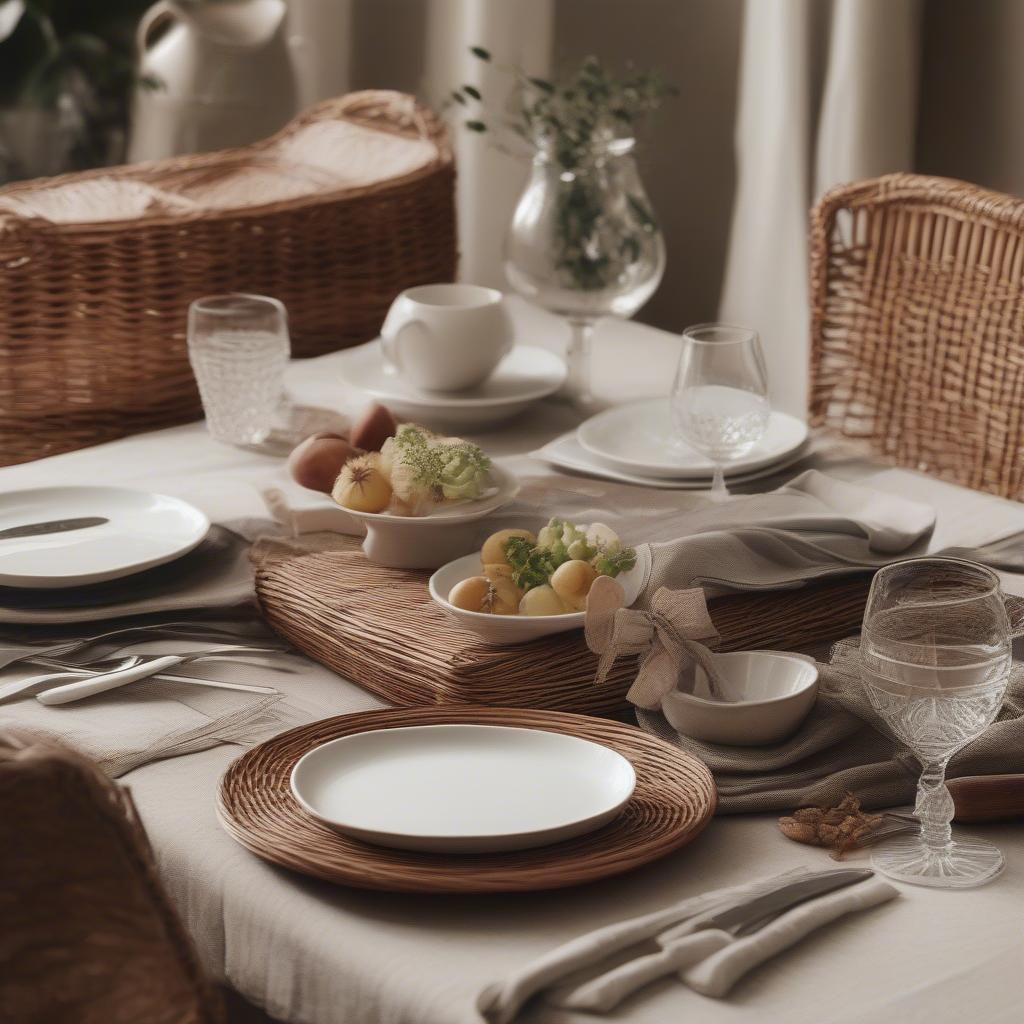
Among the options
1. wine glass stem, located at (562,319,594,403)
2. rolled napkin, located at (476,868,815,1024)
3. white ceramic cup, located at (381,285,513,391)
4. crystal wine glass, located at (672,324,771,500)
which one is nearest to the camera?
rolled napkin, located at (476,868,815,1024)

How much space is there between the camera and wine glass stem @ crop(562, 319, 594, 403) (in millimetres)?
1660

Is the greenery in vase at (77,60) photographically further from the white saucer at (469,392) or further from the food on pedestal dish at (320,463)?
the food on pedestal dish at (320,463)

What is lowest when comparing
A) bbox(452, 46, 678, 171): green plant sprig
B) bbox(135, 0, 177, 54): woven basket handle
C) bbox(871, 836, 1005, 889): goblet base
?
bbox(871, 836, 1005, 889): goblet base

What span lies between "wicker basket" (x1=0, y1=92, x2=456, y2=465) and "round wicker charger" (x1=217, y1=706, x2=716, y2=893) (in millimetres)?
875

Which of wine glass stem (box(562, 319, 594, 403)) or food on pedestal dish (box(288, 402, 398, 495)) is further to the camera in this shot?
wine glass stem (box(562, 319, 594, 403))

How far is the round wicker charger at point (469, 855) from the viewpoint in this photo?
779 mm

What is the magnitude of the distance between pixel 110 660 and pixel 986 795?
1.97 feet

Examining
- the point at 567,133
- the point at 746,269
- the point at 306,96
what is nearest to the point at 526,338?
the point at 567,133

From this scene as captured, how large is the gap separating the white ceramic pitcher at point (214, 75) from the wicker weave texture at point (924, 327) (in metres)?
1.68

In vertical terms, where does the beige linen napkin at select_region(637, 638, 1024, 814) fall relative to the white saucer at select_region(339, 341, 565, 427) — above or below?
below

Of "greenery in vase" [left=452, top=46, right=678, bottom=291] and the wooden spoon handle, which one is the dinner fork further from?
"greenery in vase" [left=452, top=46, right=678, bottom=291]

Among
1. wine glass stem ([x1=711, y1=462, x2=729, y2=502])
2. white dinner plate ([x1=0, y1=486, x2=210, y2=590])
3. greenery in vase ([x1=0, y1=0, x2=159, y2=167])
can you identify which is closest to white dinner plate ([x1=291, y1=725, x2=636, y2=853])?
white dinner plate ([x1=0, y1=486, x2=210, y2=590])

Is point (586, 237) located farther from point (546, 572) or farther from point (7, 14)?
point (7, 14)

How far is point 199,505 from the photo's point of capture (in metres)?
1.35
